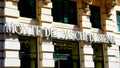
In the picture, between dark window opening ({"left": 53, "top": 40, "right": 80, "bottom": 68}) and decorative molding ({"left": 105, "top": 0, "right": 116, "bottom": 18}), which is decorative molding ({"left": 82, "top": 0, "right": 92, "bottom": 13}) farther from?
dark window opening ({"left": 53, "top": 40, "right": 80, "bottom": 68})

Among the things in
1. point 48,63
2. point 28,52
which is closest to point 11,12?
point 28,52

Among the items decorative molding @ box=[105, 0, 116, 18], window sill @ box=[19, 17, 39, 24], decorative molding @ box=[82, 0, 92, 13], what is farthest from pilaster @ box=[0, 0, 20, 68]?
decorative molding @ box=[105, 0, 116, 18]

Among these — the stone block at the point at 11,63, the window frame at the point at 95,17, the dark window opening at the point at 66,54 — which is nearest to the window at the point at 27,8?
the dark window opening at the point at 66,54

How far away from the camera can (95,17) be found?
2295 cm

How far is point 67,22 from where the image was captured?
820 inches

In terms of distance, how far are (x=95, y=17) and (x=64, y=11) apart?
124 inches

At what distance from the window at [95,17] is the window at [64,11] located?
1.72 metres

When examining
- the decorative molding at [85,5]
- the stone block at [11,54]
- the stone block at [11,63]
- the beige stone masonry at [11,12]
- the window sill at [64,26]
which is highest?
the decorative molding at [85,5]

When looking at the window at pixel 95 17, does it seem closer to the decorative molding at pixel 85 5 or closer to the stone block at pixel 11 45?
the decorative molding at pixel 85 5

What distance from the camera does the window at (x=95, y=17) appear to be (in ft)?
74.4

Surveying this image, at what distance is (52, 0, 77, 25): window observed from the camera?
2019 cm

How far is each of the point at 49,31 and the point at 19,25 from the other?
2.10m

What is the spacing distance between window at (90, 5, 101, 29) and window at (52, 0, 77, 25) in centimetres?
172

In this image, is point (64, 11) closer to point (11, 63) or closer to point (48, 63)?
point (48, 63)
